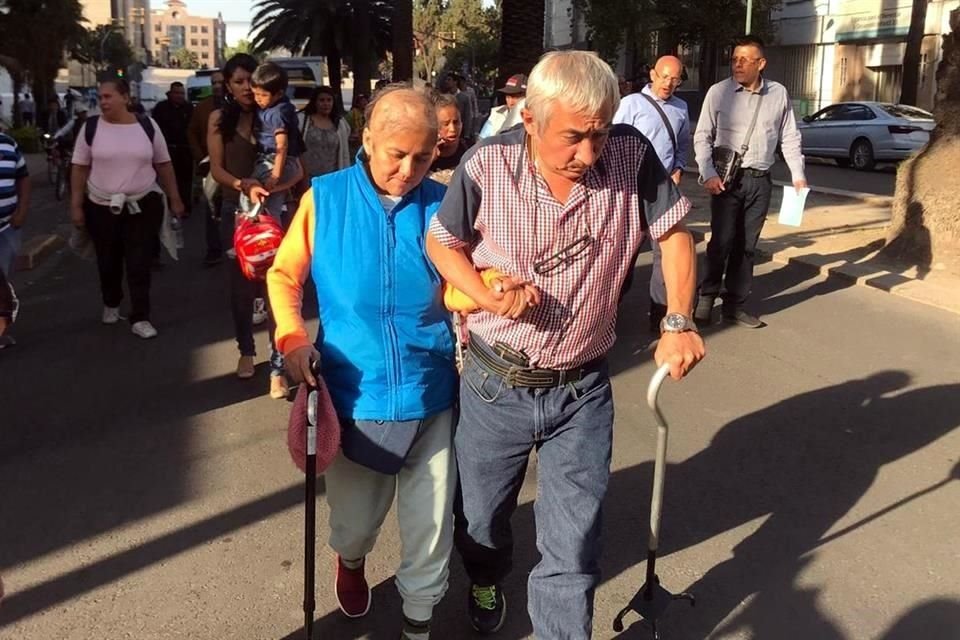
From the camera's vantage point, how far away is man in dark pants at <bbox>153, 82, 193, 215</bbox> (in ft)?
45.5

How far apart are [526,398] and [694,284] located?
0.55 meters

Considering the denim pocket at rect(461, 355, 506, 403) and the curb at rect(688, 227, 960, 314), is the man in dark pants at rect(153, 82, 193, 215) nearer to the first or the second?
the curb at rect(688, 227, 960, 314)

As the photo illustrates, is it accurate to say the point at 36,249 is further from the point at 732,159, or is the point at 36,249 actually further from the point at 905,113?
the point at 905,113

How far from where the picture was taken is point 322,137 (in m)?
8.09

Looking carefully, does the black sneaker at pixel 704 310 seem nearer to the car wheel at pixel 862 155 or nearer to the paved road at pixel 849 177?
the paved road at pixel 849 177

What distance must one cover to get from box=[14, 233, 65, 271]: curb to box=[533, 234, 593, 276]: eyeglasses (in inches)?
324

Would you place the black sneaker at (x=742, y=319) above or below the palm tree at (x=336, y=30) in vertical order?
below

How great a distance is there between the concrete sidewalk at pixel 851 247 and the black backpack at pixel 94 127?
19.0 ft

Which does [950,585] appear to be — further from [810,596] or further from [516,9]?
[516,9]

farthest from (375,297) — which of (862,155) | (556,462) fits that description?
(862,155)

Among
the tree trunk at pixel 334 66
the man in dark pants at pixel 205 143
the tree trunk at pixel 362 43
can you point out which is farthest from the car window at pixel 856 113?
the tree trunk at pixel 334 66

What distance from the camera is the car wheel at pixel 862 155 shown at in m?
20.7

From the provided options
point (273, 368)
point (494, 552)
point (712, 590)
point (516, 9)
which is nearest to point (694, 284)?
point (494, 552)

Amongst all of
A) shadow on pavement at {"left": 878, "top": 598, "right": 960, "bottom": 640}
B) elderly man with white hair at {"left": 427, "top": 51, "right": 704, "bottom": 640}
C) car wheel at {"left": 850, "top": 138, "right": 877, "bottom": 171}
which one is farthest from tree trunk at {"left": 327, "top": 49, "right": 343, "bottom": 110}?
elderly man with white hair at {"left": 427, "top": 51, "right": 704, "bottom": 640}
